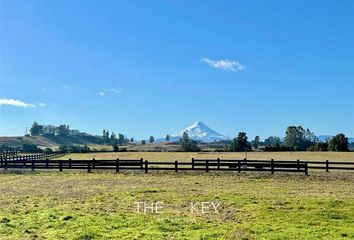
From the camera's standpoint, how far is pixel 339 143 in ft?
297

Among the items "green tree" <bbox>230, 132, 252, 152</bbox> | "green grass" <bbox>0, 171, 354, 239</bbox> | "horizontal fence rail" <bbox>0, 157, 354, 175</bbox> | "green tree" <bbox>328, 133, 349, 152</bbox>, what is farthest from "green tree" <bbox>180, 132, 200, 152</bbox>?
"green grass" <bbox>0, 171, 354, 239</bbox>

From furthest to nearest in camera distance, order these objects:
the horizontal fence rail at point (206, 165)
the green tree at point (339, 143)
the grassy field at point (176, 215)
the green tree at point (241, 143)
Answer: the green tree at point (241, 143), the green tree at point (339, 143), the horizontal fence rail at point (206, 165), the grassy field at point (176, 215)

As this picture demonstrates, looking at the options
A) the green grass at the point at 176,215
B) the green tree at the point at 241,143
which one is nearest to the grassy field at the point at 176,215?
the green grass at the point at 176,215

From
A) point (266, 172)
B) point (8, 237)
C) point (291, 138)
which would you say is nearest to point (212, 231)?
point (8, 237)

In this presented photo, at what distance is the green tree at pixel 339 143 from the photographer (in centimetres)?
9019

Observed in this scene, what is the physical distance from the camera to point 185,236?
10328 mm

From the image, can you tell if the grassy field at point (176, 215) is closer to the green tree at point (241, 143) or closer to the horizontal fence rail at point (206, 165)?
the horizontal fence rail at point (206, 165)

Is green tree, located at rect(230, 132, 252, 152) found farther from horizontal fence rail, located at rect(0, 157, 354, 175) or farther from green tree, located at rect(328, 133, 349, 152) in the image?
horizontal fence rail, located at rect(0, 157, 354, 175)

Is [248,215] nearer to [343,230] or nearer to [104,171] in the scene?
[343,230]

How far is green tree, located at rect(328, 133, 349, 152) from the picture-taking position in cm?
9019

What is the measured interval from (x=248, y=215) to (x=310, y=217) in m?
1.89

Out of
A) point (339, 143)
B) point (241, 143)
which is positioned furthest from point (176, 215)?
point (241, 143)

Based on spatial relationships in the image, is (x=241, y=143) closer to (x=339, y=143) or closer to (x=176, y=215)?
(x=339, y=143)

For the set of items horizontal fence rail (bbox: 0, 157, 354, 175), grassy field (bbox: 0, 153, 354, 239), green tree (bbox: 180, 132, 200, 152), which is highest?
green tree (bbox: 180, 132, 200, 152)
